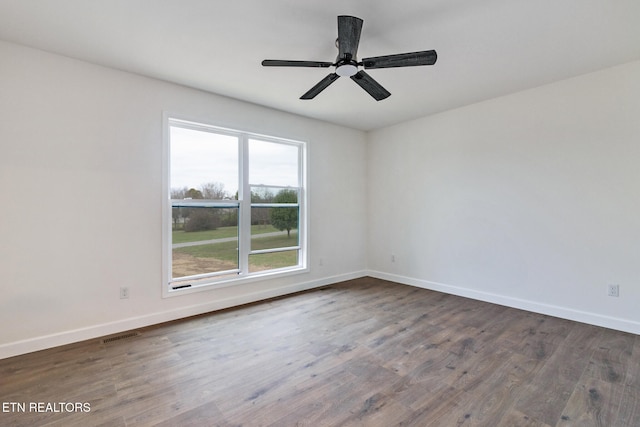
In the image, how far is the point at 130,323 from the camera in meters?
3.00

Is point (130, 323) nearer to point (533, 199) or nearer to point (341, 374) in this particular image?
point (341, 374)

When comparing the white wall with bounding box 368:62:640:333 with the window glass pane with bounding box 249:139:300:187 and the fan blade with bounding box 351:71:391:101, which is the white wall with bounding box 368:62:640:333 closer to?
the window glass pane with bounding box 249:139:300:187

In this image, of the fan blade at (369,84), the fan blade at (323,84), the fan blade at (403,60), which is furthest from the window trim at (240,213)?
the fan blade at (403,60)

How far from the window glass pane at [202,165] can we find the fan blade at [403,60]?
2.26 metres

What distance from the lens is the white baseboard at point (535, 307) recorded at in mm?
2947

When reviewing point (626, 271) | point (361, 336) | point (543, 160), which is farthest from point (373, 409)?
point (543, 160)

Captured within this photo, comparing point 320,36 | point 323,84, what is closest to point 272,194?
point 323,84

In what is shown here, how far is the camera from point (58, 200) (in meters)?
2.66

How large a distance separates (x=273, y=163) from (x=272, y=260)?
1.42 meters

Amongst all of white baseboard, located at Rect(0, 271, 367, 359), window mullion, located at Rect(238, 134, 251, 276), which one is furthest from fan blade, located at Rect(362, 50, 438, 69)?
white baseboard, located at Rect(0, 271, 367, 359)

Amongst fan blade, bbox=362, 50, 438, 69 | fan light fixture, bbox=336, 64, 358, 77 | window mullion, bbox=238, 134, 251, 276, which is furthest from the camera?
window mullion, bbox=238, 134, 251, 276

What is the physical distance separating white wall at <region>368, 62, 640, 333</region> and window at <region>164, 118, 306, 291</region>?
190 centimetres

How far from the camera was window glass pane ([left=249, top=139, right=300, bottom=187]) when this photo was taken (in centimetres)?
405

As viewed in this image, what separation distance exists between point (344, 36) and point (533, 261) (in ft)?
11.0
